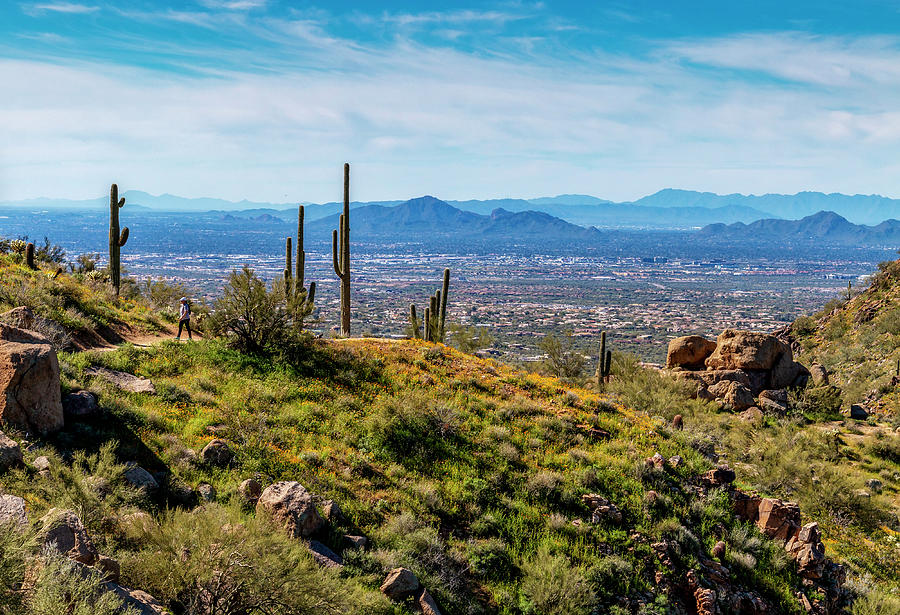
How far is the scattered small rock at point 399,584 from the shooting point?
290 inches

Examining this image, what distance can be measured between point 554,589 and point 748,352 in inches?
704

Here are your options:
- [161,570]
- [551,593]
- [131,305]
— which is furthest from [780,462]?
[131,305]

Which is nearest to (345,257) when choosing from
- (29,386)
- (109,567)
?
(29,386)

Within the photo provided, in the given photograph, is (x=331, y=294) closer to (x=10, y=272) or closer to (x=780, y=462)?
(x=10, y=272)

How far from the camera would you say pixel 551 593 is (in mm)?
8211

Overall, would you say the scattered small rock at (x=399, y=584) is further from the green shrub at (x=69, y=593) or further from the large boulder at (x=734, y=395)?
the large boulder at (x=734, y=395)

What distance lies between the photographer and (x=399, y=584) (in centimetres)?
742

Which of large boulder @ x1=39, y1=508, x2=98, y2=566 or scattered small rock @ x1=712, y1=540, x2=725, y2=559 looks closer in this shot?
large boulder @ x1=39, y1=508, x2=98, y2=566

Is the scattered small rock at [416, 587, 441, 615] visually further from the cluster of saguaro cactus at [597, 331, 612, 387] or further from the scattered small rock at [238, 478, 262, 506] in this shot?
the cluster of saguaro cactus at [597, 331, 612, 387]

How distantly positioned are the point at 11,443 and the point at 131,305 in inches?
547

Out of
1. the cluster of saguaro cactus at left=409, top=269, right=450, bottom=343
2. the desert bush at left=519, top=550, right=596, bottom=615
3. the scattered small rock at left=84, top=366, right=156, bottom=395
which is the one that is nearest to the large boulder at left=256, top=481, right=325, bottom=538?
the desert bush at left=519, top=550, right=596, bottom=615

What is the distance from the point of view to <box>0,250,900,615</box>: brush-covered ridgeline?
5.88 m

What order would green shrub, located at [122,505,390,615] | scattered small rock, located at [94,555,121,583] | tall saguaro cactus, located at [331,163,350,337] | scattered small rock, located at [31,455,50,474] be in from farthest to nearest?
tall saguaro cactus, located at [331,163,350,337] → scattered small rock, located at [31,455,50,474] → green shrub, located at [122,505,390,615] → scattered small rock, located at [94,555,121,583]

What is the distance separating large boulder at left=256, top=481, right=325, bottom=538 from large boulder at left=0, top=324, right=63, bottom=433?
3.17m
